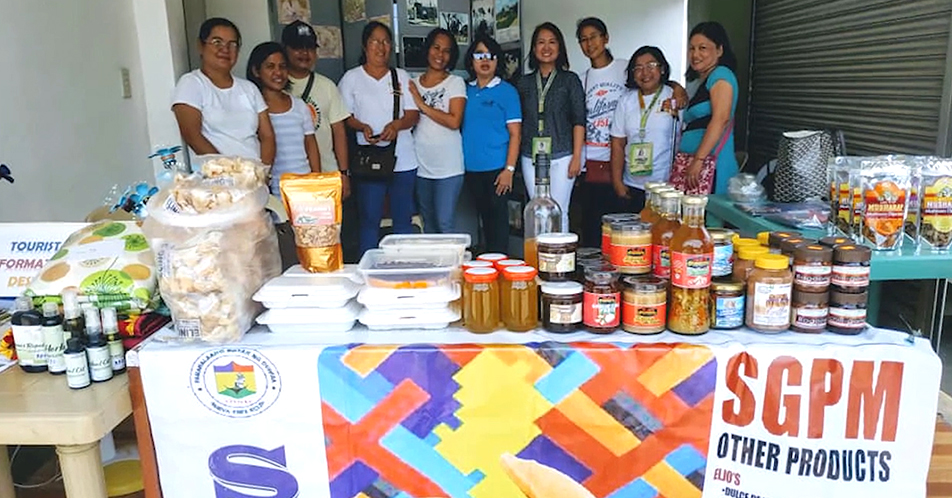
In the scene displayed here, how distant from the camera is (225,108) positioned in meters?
2.62

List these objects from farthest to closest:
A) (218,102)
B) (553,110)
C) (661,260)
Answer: (553,110) < (218,102) < (661,260)

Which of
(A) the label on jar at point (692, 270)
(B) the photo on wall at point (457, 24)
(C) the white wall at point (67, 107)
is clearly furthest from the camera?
(B) the photo on wall at point (457, 24)

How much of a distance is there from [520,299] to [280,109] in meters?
2.09

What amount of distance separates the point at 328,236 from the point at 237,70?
2.99m

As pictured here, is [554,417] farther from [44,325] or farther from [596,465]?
[44,325]

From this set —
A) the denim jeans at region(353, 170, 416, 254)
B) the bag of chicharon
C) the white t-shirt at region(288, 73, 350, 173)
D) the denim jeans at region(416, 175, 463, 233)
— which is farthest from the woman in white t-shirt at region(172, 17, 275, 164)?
the bag of chicharon

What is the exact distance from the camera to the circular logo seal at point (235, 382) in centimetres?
136

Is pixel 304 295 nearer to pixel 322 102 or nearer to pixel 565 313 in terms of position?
pixel 565 313

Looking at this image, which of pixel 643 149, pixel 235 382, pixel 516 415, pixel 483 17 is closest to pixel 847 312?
pixel 516 415

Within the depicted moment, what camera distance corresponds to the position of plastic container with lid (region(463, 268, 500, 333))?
1.36 metres

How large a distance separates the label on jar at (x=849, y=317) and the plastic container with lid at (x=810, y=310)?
0.02m

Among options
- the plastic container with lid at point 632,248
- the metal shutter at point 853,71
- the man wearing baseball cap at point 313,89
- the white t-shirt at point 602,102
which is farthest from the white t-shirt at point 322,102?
the metal shutter at point 853,71

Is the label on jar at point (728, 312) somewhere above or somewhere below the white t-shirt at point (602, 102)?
below

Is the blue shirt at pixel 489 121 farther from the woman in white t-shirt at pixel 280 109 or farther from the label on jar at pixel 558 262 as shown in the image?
the label on jar at pixel 558 262
